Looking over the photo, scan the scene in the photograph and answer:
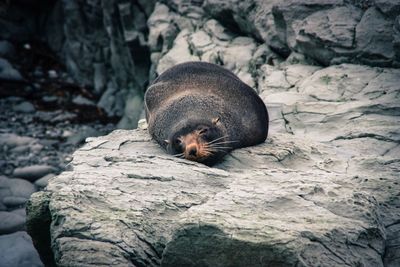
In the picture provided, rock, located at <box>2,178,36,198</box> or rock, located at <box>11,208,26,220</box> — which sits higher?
rock, located at <box>11,208,26,220</box>

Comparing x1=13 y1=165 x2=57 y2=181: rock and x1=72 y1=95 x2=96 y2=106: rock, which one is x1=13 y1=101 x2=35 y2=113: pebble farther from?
x1=13 y1=165 x2=57 y2=181: rock

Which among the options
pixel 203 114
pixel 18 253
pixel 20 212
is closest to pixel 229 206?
pixel 203 114

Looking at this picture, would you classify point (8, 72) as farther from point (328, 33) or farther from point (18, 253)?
point (18, 253)

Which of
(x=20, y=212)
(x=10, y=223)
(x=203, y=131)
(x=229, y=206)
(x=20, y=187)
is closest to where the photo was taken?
(x=229, y=206)

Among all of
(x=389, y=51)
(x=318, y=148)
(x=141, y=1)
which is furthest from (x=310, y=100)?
(x=141, y=1)

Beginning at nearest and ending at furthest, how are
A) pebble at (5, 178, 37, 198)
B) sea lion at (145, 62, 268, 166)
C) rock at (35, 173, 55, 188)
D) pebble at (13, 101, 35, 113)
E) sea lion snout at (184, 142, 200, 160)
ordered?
sea lion snout at (184, 142, 200, 160) < sea lion at (145, 62, 268, 166) < pebble at (5, 178, 37, 198) < rock at (35, 173, 55, 188) < pebble at (13, 101, 35, 113)

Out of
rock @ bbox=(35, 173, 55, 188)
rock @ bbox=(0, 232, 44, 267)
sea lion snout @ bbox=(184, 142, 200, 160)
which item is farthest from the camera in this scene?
rock @ bbox=(35, 173, 55, 188)

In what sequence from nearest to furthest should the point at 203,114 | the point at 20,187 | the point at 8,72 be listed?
the point at 203,114 → the point at 20,187 → the point at 8,72

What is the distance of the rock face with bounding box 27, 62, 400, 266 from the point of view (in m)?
3.53

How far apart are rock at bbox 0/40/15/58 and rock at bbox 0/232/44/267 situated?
43.8 ft

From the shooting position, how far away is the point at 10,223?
760cm

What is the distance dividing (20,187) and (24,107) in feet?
21.7

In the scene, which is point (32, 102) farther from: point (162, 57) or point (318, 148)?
point (318, 148)

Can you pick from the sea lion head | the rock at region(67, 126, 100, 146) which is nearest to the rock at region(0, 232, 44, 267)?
the sea lion head
